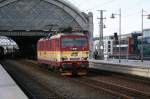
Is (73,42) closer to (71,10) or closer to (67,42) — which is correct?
(67,42)

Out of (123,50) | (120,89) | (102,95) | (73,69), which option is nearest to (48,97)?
(102,95)

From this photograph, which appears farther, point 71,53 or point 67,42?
point 67,42

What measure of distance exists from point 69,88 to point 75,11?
8720 cm

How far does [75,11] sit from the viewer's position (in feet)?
356

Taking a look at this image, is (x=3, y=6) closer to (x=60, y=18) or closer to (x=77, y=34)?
(x=60, y=18)

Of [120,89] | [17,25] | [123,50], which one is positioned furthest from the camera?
[17,25]

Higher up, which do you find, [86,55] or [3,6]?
[3,6]

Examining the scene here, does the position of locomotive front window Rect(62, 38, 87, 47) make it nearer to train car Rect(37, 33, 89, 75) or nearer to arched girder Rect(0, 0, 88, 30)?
train car Rect(37, 33, 89, 75)

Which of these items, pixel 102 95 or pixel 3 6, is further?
pixel 3 6

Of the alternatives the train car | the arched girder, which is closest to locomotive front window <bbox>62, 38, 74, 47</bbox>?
the train car

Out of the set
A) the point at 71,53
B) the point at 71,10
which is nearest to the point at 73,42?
the point at 71,53

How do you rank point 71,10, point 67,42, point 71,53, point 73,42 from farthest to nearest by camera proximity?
point 71,10 → point 73,42 → point 67,42 → point 71,53

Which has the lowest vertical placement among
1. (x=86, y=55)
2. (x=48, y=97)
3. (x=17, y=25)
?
(x=48, y=97)

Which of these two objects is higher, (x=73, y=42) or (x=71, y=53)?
(x=73, y=42)
